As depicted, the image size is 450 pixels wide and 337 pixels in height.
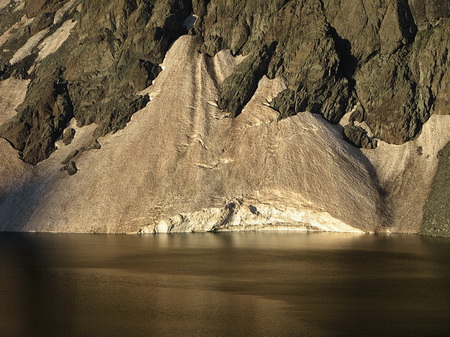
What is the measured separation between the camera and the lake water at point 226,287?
131 ft

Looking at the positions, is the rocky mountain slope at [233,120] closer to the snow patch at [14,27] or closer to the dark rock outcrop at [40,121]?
the dark rock outcrop at [40,121]

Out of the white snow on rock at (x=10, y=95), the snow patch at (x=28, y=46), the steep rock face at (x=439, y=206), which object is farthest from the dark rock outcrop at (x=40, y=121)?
the steep rock face at (x=439, y=206)

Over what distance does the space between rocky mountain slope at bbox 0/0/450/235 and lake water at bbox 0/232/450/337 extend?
10.6 m

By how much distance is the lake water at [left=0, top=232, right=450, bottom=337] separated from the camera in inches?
1571

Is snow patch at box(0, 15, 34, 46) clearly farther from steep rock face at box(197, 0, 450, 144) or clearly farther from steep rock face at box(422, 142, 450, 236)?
steep rock face at box(422, 142, 450, 236)

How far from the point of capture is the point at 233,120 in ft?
327

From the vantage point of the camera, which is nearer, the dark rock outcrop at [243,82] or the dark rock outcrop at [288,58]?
the dark rock outcrop at [288,58]

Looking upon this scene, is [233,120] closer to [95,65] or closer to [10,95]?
[95,65]

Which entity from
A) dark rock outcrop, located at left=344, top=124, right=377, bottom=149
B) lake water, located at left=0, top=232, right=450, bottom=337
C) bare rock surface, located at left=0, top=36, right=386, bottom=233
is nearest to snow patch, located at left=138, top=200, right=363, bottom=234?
bare rock surface, located at left=0, top=36, right=386, bottom=233

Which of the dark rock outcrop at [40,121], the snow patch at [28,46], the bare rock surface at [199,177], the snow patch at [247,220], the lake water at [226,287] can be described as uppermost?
the snow patch at [28,46]

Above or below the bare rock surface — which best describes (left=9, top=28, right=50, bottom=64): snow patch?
above

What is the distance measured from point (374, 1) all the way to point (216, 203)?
3877cm

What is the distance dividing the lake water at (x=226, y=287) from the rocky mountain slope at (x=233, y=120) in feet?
34.7

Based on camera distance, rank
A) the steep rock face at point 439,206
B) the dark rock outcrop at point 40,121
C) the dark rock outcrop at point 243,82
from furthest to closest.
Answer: the dark rock outcrop at point 40,121 < the dark rock outcrop at point 243,82 < the steep rock face at point 439,206
